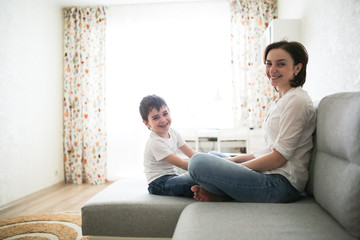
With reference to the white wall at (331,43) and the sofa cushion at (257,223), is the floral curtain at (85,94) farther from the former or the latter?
the sofa cushion at (257,223)

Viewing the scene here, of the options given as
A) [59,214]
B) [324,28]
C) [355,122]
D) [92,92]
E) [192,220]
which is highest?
[324,28]

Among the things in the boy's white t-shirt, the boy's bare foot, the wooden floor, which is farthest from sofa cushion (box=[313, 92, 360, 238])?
the wooden floor

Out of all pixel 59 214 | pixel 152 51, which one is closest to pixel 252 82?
pixel 152 51

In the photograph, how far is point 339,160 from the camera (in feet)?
3.66

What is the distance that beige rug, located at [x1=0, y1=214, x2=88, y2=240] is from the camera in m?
2.04

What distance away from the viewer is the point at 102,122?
411cm

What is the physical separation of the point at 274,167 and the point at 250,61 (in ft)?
9.42

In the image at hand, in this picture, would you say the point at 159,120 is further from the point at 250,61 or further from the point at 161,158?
the point at 250,61

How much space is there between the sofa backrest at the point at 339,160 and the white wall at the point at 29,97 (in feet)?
9.88

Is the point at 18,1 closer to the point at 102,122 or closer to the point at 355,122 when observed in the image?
the point at 102,122

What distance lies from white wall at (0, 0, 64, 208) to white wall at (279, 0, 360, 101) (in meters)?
3.21

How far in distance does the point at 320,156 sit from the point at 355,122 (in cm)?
36

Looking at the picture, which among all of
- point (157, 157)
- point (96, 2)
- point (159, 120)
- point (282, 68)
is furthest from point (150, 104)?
point (96, 2)

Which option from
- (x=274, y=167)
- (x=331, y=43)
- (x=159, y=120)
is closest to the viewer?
(x=274, y=167)
